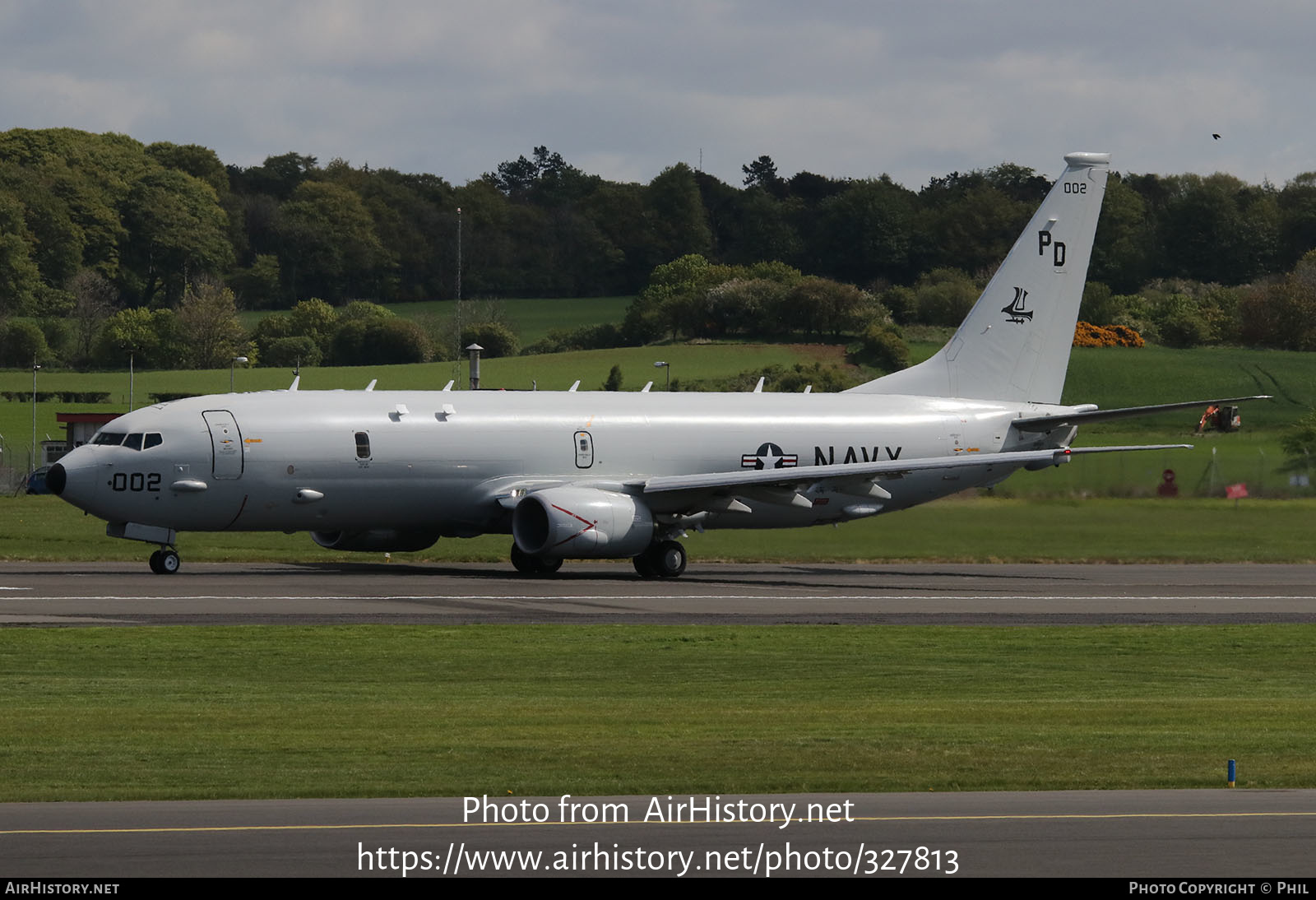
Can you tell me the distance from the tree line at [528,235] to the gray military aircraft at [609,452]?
7036 centimetres

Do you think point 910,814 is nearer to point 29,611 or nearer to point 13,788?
point 13,788

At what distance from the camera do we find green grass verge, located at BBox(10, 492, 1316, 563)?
4581 centimetres

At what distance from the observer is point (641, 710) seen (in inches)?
783

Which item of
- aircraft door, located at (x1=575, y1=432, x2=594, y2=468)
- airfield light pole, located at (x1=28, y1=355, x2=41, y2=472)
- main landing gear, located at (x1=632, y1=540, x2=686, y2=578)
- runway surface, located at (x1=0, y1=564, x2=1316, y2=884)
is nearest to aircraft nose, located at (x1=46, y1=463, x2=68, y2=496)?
aircraft door, located at (x1=575, y1=432, x2=594, y2=468)

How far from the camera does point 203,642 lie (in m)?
26.1

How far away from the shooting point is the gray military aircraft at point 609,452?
127 ft

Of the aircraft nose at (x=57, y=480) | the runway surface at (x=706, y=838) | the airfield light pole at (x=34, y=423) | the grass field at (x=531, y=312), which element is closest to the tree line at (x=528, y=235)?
the grass field at (x=531, y=312)

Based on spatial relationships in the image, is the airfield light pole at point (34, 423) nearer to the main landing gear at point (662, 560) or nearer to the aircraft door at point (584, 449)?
the aircraft door at point (584, 449)

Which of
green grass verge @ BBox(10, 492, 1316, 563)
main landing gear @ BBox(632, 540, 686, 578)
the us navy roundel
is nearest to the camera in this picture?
main landing gear @ BBox(632, 540, 686, 578)

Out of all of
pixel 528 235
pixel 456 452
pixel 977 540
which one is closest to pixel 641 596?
pixel 456 452

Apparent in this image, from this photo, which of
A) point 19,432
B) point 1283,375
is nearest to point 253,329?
point 19,432

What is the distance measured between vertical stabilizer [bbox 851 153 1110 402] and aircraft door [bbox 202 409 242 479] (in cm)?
1821

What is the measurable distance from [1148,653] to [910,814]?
1445 cm

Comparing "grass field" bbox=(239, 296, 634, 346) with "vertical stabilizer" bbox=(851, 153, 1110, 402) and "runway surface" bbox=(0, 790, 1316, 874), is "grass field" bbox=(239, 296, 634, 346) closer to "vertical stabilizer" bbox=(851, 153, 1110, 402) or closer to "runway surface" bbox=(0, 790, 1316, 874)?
"vertical stabilizer" bbox=(851, 153, 1110, 402)
